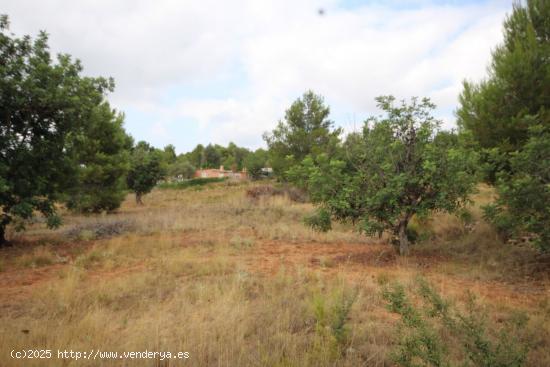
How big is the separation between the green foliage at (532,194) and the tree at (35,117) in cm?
1054

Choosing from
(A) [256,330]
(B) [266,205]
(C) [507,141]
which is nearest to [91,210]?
(B) [266,205]

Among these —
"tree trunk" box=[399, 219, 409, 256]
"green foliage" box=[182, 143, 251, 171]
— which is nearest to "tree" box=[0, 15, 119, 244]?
"tree trunk" box=[399, 219, 409, 256]

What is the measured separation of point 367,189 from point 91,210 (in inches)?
714

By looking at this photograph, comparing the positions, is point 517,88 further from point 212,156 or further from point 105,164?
point 212,156

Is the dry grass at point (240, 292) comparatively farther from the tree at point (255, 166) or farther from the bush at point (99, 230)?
the tree at point (255, 166)

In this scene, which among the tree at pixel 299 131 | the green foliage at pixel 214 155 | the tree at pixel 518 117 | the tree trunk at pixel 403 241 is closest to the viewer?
the tree at pixel 518 117

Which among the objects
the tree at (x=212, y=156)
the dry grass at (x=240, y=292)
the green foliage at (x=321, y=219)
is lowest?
the dry grass at (x=240, y=292)

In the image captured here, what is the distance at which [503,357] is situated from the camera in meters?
2.67

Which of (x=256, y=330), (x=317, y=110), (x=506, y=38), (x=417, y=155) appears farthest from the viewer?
(x=317, y=110)

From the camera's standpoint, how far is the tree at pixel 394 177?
7.15 metres

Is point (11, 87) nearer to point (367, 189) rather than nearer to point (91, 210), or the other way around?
point (367, 189)

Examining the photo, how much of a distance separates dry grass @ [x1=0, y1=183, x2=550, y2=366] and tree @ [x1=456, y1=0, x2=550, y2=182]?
9.07ft

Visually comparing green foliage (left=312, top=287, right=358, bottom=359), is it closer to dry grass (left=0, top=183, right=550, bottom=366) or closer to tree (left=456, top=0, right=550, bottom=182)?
dry grass (left=0, top=183, right=550, bottom=366)

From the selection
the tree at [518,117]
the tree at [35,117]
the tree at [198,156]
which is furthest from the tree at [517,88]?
the tree at [198,156]
